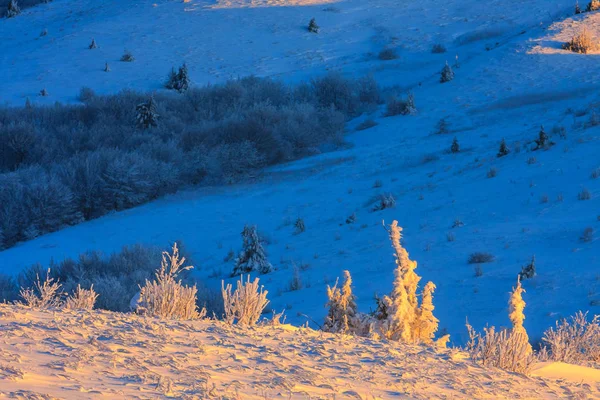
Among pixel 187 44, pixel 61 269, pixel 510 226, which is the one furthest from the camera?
pixel 187 44

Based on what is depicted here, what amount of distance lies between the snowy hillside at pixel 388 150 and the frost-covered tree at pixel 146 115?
11.2ft

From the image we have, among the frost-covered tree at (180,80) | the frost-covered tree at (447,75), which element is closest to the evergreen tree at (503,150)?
the frost-covered tree at (447,75)

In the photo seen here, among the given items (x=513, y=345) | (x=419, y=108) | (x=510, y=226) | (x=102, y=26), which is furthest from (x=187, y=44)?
(x=513, y=345)

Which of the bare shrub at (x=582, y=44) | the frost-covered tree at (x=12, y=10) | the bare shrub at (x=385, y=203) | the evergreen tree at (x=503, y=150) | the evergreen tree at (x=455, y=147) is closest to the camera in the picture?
the bare shrub at (x=385, y=203)

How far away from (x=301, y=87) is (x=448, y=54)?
603 centimetres

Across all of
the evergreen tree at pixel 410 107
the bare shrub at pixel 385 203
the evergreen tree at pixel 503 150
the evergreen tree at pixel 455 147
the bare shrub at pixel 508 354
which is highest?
the evergreen tree at pixel 410 107

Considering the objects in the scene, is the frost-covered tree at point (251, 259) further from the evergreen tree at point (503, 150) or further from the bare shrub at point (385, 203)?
the evergreen tree at point (503, 150)

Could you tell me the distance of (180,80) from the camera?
84.7ft

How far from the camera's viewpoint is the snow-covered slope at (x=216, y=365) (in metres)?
3.17

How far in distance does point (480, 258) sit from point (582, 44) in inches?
596

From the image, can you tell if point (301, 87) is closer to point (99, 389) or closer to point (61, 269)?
point (61, 269)

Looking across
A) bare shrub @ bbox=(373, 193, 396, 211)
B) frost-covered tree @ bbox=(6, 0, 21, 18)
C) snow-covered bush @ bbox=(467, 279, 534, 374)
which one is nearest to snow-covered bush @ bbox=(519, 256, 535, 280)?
snow-covered bush @ bbox=(467, 279, 534, 374)

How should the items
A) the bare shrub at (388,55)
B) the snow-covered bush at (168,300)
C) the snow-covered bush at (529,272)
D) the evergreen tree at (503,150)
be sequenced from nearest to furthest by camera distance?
the snow-covered bush at (168,300), the snow-covered bush at (529,272), the evergreen tree at (503,150), the bare shrub at (388,55)

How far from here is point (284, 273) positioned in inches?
444
